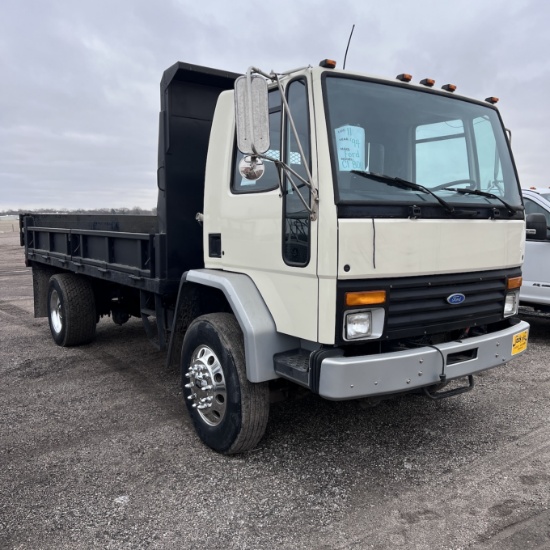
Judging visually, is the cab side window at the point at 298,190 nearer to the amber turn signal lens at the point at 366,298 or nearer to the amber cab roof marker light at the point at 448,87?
the amber turn signal lens at the point at 366,298

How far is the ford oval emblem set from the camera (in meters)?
3.34

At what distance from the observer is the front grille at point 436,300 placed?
307 centimetres

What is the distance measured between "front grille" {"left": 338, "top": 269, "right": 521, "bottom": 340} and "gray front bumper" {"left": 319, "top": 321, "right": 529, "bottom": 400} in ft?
0.47

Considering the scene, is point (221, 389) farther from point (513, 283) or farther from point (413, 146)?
point (513, 283)

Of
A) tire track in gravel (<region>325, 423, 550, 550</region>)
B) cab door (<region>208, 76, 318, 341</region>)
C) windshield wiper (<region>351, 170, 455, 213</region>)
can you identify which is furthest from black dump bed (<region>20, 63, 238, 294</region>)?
tire track in gravel (<region>325, 423, 550, 550</region>)

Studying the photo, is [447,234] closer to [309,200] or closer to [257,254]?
[309,200]

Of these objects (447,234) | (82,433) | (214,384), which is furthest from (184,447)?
(447,234)

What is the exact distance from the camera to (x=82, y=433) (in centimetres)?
410

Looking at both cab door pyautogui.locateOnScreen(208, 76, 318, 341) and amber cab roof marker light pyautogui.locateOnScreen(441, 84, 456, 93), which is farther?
amber cab roof marker light pyautogui.locateOnScreen(441, 84, 456, 93)

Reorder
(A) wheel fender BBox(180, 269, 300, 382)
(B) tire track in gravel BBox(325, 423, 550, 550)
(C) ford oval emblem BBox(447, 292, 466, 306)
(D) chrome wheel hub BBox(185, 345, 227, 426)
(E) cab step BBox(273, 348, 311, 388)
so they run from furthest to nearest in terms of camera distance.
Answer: (D) chrome wheel hub BBox(185, 345, 227, 426)
(C) ford oval emblem BBox(447, 292, 466, 306)
(A) wheel fender BBox(180, 269, 300, 382)
(E) cab step BBox(273, 348, 311, 388)
(B) tire track in gravel BBox(325, 423, 550, 550)

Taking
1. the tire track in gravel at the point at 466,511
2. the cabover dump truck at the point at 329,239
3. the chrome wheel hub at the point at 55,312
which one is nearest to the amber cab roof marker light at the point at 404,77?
the cabover dump truck at the point at 329,239

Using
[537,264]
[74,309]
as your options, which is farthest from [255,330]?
[537,264]

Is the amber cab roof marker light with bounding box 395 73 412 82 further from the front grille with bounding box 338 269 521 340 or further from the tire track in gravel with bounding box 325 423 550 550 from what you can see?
the tire track in gravel with bounding box 325 423 550 550

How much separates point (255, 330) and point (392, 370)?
0.83m
